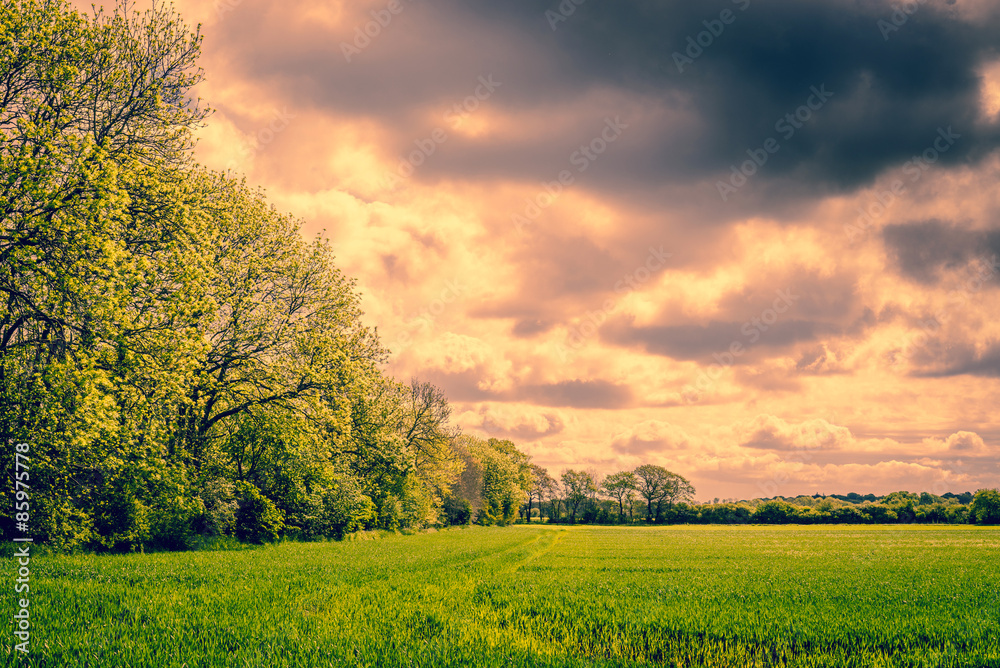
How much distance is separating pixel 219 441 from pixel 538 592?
2217 centimetres

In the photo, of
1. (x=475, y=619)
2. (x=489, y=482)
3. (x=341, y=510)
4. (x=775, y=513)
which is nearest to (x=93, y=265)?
A: (x=475, y=619)

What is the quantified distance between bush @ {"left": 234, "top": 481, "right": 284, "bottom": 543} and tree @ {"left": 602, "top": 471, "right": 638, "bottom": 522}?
12751cm

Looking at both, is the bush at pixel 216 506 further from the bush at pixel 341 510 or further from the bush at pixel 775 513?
the bush at pixel 775 513

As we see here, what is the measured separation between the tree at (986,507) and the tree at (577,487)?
84257 millimetres

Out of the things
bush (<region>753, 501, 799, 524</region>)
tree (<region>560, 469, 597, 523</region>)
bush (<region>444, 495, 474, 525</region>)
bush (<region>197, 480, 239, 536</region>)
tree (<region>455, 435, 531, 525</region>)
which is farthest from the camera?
tree (<region>560, 469, 597, 523</region>)

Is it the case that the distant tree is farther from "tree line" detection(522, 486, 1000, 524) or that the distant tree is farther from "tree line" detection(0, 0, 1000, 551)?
"tree line" detection(0, 0, 1000, 551)

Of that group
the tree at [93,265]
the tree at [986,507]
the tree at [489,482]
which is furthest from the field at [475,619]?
the tree at [986,507]

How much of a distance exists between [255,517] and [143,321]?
16.5 m

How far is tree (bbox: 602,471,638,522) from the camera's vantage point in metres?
148

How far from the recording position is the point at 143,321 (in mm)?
20016

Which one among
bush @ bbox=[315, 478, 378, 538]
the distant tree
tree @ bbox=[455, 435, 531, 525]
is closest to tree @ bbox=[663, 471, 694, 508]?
the distant tree

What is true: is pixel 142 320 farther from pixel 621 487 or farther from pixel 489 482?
pixel 621 487

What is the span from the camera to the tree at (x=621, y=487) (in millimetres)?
147625

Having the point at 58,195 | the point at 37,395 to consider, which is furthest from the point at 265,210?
the point at 37,395
